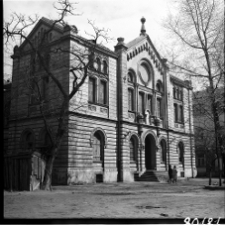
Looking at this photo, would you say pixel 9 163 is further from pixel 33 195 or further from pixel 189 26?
pixel 189 26

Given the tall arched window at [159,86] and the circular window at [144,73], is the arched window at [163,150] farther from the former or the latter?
the tall arched window at [159,86]

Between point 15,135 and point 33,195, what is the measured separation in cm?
191

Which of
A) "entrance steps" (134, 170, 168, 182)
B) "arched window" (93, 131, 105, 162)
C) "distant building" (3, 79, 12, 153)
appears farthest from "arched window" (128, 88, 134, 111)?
"distant building" (3, 79, 12, 153)

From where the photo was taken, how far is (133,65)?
1730 cm

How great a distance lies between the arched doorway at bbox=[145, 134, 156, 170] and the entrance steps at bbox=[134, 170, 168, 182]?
48cm

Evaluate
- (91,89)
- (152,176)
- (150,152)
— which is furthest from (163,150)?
(91,89)

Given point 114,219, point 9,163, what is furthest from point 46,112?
point 114,219

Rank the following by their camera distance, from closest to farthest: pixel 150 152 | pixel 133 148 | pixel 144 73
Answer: pixel 144 73 < pixel 133 148 < pixel 150 152

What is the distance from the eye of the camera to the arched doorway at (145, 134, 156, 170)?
62.5 feet

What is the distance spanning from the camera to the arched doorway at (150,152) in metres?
19.0

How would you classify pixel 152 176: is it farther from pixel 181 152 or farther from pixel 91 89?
pixel 91 89

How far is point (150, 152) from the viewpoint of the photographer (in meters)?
19.9

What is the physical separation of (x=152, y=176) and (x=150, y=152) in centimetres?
221

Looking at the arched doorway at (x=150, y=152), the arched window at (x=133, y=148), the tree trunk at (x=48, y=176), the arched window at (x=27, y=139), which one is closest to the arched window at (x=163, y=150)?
the arched doorway at (x=150, y=152)
